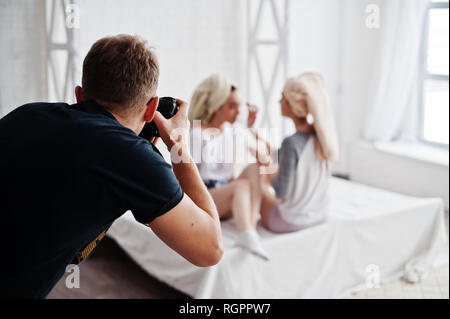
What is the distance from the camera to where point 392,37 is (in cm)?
466

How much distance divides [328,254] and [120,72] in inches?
81.6

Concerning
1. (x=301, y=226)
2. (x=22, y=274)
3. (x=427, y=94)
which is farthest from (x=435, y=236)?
(x=22, y=274)

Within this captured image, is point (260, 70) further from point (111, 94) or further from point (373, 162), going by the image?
point (111, 94)

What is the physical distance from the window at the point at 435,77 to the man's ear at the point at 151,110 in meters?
4.00

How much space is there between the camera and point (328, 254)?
2.89 m

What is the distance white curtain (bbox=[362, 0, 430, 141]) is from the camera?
4.55 metres

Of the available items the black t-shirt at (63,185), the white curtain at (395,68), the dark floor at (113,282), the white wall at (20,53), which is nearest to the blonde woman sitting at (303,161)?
the dark floor at (113,282)

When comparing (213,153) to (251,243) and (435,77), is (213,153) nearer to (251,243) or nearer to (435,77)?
(251,243)

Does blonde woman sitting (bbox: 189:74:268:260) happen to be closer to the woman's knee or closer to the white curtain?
the woman's knee

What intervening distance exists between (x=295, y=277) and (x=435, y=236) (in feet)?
3.57

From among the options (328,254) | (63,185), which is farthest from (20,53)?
(328,254)

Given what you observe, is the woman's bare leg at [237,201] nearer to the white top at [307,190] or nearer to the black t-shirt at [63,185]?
the white top at [307,190]

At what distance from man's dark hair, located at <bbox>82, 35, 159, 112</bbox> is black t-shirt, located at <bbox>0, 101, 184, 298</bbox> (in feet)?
0.33

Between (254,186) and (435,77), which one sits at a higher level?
(435,77)
